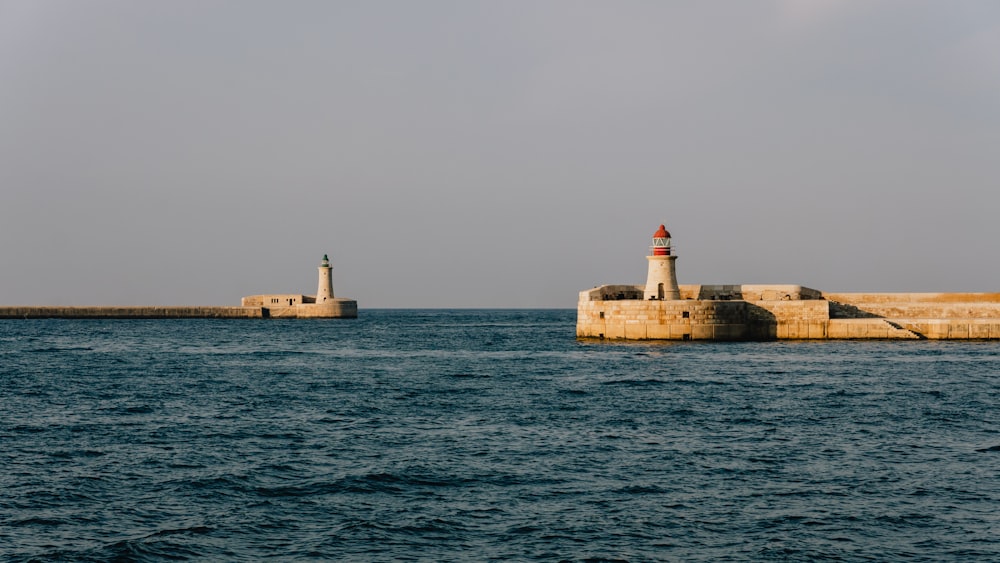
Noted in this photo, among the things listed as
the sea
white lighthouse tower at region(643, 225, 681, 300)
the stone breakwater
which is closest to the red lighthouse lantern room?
white lighthouse tower at region(643, 225, 681, 300)

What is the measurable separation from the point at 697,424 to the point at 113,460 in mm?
13904

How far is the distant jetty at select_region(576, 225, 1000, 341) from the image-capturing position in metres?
53.9

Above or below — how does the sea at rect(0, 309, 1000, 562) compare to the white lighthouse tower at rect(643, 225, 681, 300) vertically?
below

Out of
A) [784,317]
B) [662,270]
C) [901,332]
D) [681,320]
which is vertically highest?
[662,270]

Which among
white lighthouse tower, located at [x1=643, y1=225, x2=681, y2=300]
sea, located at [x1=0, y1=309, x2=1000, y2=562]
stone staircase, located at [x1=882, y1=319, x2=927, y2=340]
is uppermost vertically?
white lighthouse tower, located at [x1=643, y1=225, x2=681, y2=300]

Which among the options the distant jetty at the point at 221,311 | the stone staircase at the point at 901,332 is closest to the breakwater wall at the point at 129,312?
the distant jetty at the point at 221,311

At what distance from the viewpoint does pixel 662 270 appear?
5781 centimetres

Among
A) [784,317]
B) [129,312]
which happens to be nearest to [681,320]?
[784,317]

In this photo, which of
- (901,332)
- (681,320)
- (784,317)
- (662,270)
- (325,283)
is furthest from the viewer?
(325,283)

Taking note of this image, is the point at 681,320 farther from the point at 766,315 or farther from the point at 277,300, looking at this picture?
the point at 277,300

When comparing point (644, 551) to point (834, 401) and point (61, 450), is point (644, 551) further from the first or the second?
point (834, 401)

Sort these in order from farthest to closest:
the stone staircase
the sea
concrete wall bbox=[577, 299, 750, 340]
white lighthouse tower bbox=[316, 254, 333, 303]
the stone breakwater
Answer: white lighthouse tower bbox=[316, 254, 333, 303]
the stone staircase
the stone breakwater
concrete wall bbox=[577, 299, 750, 340]
the sea

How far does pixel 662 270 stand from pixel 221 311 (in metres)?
90.1

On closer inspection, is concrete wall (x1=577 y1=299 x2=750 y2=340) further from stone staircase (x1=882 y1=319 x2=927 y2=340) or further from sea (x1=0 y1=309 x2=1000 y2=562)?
sea (x1=0 y1=309 x2=1000 y2=562)
